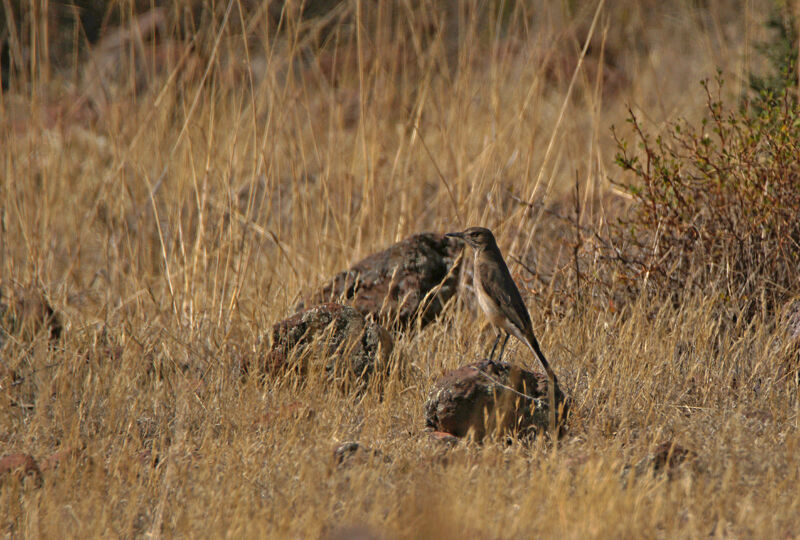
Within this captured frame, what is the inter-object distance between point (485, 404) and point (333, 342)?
3.63 feet

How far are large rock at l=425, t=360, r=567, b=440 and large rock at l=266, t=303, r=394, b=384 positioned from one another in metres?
0.71

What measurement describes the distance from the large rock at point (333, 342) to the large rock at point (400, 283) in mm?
606

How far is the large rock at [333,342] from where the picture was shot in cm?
479

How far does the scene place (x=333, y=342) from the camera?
4887mm

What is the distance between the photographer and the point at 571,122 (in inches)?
293

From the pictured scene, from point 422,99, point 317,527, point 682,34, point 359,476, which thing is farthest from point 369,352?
point 682,34

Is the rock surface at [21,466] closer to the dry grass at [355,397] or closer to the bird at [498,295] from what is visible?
the dry grass at [355,397]

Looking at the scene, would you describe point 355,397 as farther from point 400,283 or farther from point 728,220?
point 728,220

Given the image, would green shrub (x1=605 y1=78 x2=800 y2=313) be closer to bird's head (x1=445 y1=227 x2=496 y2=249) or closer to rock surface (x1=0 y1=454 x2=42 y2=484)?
bird's head (x1=445 y1=227 x2=496 y2=249)

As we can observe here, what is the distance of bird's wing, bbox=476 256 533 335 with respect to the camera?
4543 mm

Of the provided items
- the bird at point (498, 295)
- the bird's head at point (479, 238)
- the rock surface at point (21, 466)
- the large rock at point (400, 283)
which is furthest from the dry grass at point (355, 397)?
the bird's head at point (479, 238)

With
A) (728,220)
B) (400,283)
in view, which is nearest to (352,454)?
(400,283)

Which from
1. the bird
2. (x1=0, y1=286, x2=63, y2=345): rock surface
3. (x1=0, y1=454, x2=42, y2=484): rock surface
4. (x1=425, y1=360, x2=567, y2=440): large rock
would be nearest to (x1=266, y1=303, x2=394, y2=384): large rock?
the bird

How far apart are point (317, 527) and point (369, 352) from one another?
1.83m
